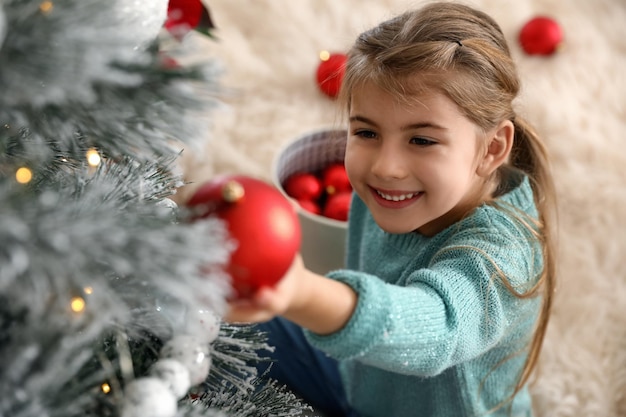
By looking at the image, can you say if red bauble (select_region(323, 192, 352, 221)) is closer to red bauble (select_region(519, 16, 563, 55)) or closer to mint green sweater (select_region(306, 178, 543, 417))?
mint green sweater (select_region(306, 178, 543, 417))

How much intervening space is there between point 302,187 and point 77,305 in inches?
31.9

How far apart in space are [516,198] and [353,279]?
0.32 meters

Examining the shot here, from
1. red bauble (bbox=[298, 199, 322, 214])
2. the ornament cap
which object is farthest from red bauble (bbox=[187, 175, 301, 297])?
red bauble (bbox=[298, 199, 322, 214])

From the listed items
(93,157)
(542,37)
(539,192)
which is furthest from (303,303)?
(542,37)

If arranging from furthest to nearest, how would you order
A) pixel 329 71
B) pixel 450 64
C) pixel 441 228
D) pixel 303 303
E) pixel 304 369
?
pixel 329 71
pixel 304 369
pixel 441 228
pixel 450 64
pixel 303 303

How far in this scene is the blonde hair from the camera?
621mm

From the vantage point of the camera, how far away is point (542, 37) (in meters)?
1.34

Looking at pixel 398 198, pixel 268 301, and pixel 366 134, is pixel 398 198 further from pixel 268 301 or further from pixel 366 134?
pixel 268 301

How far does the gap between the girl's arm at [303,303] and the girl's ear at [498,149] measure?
296 mm

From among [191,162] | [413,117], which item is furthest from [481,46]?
[191,162]

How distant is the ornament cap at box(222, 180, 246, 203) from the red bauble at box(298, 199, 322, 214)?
765mm

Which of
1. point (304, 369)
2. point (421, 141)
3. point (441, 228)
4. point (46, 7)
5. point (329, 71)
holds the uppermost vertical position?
point (46, 7)

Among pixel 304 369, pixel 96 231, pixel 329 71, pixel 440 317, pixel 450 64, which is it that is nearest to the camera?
pixel 96 231

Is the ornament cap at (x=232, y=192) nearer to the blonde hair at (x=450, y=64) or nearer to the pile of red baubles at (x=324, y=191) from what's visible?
the blonde hair at (x=450, y=64)
